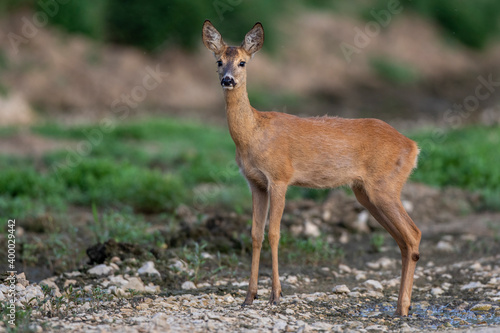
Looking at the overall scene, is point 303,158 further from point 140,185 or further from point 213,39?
point 140,185

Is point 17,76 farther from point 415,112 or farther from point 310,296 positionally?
point 310,296

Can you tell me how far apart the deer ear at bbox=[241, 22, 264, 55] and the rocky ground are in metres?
2.30

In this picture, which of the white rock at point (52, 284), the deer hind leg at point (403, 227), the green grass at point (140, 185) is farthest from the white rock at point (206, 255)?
the deer hind leg at point (403, 227)

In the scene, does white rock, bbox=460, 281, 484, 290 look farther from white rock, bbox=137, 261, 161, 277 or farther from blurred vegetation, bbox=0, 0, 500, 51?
blurred vegetation, bbox=0, 0, 500, 51

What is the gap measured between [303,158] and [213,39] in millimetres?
1417

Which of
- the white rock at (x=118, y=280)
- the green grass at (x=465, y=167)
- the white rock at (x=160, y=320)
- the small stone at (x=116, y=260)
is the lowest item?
the white rock at (x=160, y=320)

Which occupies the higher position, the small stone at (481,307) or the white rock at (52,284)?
the small stone at (481,307)

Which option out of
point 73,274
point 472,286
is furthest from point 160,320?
point 472,286

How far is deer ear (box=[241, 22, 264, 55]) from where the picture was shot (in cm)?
655

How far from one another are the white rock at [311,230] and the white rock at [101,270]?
2.80m

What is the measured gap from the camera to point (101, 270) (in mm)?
6844

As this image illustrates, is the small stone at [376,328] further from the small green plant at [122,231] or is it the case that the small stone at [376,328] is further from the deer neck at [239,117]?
the small green plant at [122,231]

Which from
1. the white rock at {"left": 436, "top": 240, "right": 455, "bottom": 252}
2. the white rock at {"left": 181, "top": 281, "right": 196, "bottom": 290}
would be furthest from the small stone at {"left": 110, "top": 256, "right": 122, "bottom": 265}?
the white rock at {"left": 436, "top": 240, "right": 455, "bottom": 252}

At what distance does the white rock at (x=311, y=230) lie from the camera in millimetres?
8719
